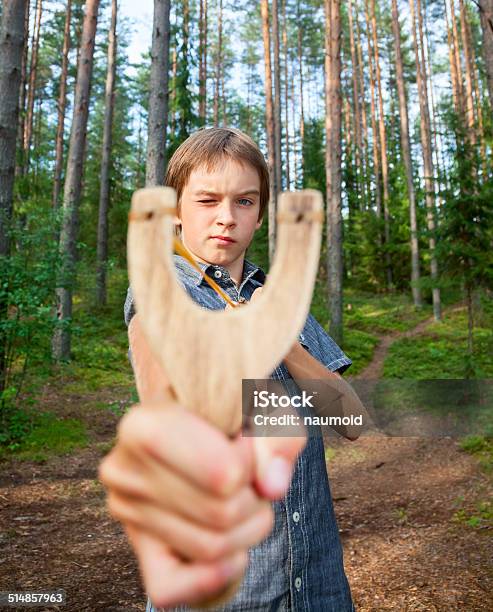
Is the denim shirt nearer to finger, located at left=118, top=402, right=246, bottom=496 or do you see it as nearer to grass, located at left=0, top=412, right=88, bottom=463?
finger, located at left=118, top=402, right=246, bottom=496

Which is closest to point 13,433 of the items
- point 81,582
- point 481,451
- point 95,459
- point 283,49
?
point 95,459

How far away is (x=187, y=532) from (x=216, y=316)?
25 centimetres

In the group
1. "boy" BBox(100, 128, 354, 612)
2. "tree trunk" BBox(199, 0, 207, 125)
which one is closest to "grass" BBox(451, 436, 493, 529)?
"boy" BBox(100, 128, 354, 612)

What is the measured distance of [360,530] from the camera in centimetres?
480

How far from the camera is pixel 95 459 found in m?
6.15

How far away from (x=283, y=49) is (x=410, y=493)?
24.6 m

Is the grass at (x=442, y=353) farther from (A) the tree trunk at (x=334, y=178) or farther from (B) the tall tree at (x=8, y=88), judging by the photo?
(B) the tall tree at (x=8, y=88)

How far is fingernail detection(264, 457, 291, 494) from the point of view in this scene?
53cm

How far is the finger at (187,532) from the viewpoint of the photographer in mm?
481

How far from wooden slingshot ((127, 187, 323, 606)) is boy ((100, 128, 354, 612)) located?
2.1 inches

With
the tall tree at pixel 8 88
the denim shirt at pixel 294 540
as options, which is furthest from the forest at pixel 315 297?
the denim shirt at pixel 294 540

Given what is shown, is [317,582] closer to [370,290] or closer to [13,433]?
[13,433]

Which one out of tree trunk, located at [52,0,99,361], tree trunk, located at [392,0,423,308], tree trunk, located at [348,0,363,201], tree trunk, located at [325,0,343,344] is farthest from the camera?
tree trunk, located at [348,0,363,201]

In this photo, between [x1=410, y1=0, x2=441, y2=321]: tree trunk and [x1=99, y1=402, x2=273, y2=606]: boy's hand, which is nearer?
[x1=99, y1=402, x2=273, y2=606]: boy's hand
